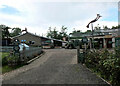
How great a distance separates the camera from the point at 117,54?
14.6ft

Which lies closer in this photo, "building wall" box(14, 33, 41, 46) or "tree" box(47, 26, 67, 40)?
"building wall" box(14, 33, 41, 46)

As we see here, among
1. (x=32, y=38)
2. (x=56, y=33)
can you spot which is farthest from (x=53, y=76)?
(x=56, y=33)

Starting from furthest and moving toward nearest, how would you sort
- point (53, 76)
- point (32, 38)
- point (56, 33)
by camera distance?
point (56, 33)
point (32, 38)
point (53, 76)

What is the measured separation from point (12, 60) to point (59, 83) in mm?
5412

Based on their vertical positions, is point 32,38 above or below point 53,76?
above

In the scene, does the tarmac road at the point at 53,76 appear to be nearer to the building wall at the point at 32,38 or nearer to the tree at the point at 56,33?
the building wall at the point at 32,38

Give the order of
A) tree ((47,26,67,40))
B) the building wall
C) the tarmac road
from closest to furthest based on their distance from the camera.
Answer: the tarmac road → the building wall → tree ((47,26,67,40))

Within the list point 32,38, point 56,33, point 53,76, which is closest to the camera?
point 53,76

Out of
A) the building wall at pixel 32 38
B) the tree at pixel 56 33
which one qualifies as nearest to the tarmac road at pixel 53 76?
the building wall at pixel 32 38

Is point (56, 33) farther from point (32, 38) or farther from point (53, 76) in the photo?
point (53, 76)

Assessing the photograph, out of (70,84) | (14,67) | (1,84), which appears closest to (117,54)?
(70,84)

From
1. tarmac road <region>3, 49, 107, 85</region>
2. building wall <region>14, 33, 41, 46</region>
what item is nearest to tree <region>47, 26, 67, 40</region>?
building wall <region>14, 33, 41, 46</region>

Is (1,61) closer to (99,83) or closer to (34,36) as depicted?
(99,83)

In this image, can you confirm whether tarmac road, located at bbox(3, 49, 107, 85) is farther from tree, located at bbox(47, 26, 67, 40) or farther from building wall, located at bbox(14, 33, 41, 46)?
tree, located at bbox(47, 26, 67, 40)
